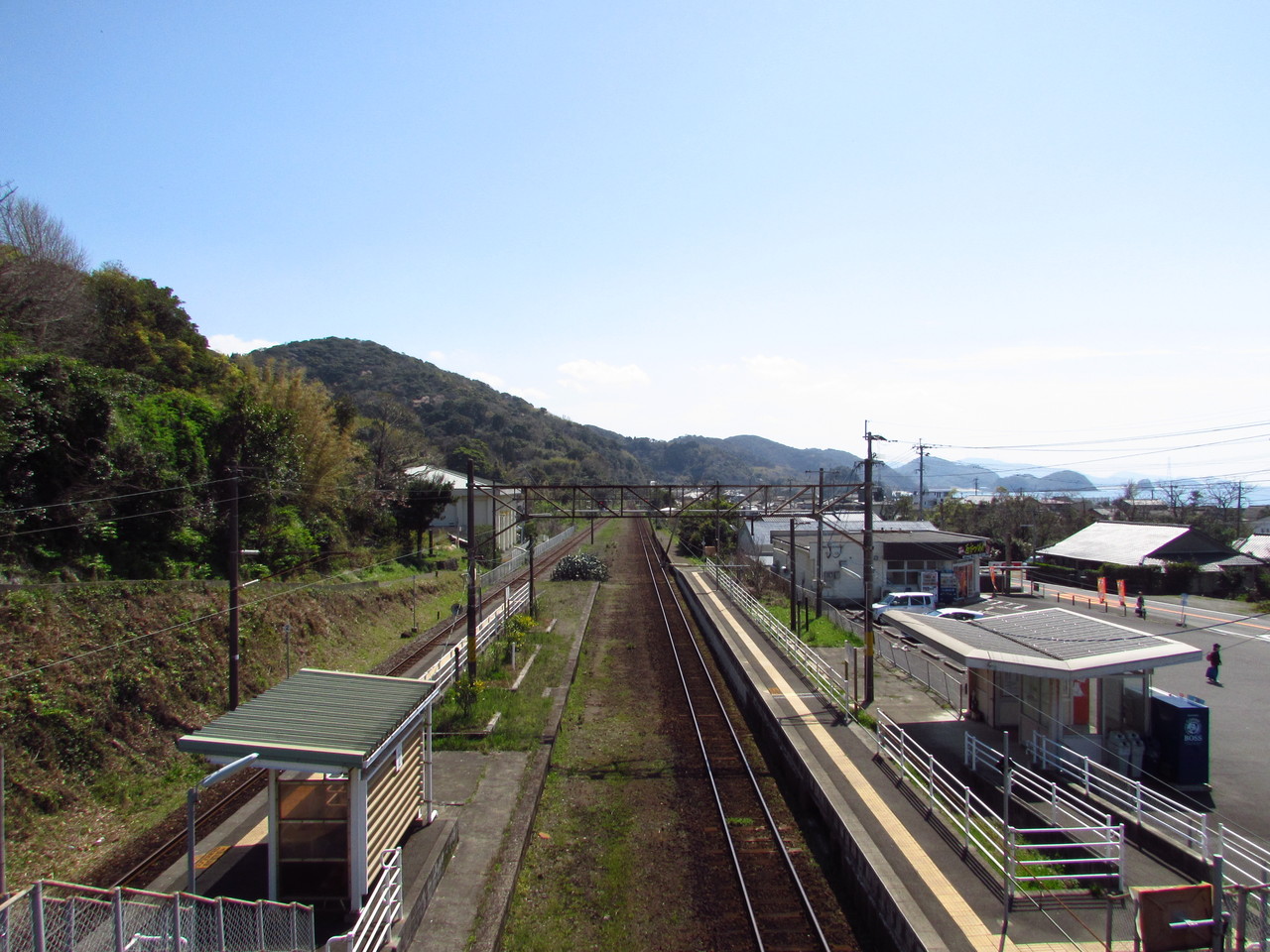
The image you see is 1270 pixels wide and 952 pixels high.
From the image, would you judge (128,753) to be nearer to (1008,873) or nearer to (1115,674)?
(1008,873)

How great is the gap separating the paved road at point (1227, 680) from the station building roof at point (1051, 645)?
203cm

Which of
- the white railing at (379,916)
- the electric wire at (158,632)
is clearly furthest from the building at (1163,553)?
the white railing at (379,916)

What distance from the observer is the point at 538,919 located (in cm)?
783

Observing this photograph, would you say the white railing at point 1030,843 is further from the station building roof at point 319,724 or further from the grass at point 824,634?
the grass at point 824,634

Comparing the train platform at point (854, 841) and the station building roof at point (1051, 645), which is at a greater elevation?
the station building roof at point (1051, 645)

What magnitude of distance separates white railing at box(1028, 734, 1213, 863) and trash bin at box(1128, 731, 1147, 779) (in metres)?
0.57

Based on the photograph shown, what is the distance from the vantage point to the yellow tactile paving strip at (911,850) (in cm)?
654

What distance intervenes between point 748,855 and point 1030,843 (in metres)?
3.40

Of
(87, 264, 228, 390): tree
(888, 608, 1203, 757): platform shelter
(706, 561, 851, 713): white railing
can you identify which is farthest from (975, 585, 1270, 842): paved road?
(87, 264, 228, 390): tree

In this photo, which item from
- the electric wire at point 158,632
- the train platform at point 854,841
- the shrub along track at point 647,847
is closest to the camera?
the train platform at point 854,841

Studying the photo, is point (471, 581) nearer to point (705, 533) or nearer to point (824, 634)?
point (824, 634)

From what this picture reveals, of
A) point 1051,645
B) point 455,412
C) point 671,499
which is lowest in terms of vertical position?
point 1051,645

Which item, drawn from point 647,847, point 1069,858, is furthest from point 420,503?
point 1069,858

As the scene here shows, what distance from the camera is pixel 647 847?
948 cm
